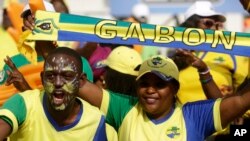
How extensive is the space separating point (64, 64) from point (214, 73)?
6.44 feet

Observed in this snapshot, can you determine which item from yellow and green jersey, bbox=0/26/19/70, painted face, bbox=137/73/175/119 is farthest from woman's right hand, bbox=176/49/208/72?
yellow and green jersey, bbox=0/26/19/70

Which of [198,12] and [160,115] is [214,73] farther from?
[160,115]

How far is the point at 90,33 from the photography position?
5141mm

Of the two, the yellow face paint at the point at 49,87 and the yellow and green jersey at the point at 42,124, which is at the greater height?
the yellow face paint at the point at 49,87

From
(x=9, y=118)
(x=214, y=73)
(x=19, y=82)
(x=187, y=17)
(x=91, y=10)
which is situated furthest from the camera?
(x=91, y=10)

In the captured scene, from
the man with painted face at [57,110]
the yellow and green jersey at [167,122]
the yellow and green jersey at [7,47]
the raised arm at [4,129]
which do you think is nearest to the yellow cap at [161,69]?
the yellow and green jersey at [167,122]

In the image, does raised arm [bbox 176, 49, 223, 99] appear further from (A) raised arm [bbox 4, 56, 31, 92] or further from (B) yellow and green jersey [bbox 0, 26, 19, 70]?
(B) yellow and green jersey [bbox 0, 26, 19, 70]

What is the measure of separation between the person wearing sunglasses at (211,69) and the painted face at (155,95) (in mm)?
1023

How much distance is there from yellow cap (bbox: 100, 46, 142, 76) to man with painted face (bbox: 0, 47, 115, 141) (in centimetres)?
99

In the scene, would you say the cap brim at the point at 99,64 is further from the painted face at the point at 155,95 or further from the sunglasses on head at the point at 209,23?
the painted face at the point at 155,95

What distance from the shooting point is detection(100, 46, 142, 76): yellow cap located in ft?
19.3

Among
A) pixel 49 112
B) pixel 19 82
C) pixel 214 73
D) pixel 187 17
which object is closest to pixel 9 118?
pixel 49 112

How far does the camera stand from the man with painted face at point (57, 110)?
4676 millimetres

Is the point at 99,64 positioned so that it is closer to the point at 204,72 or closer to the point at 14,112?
the point at 204,72
